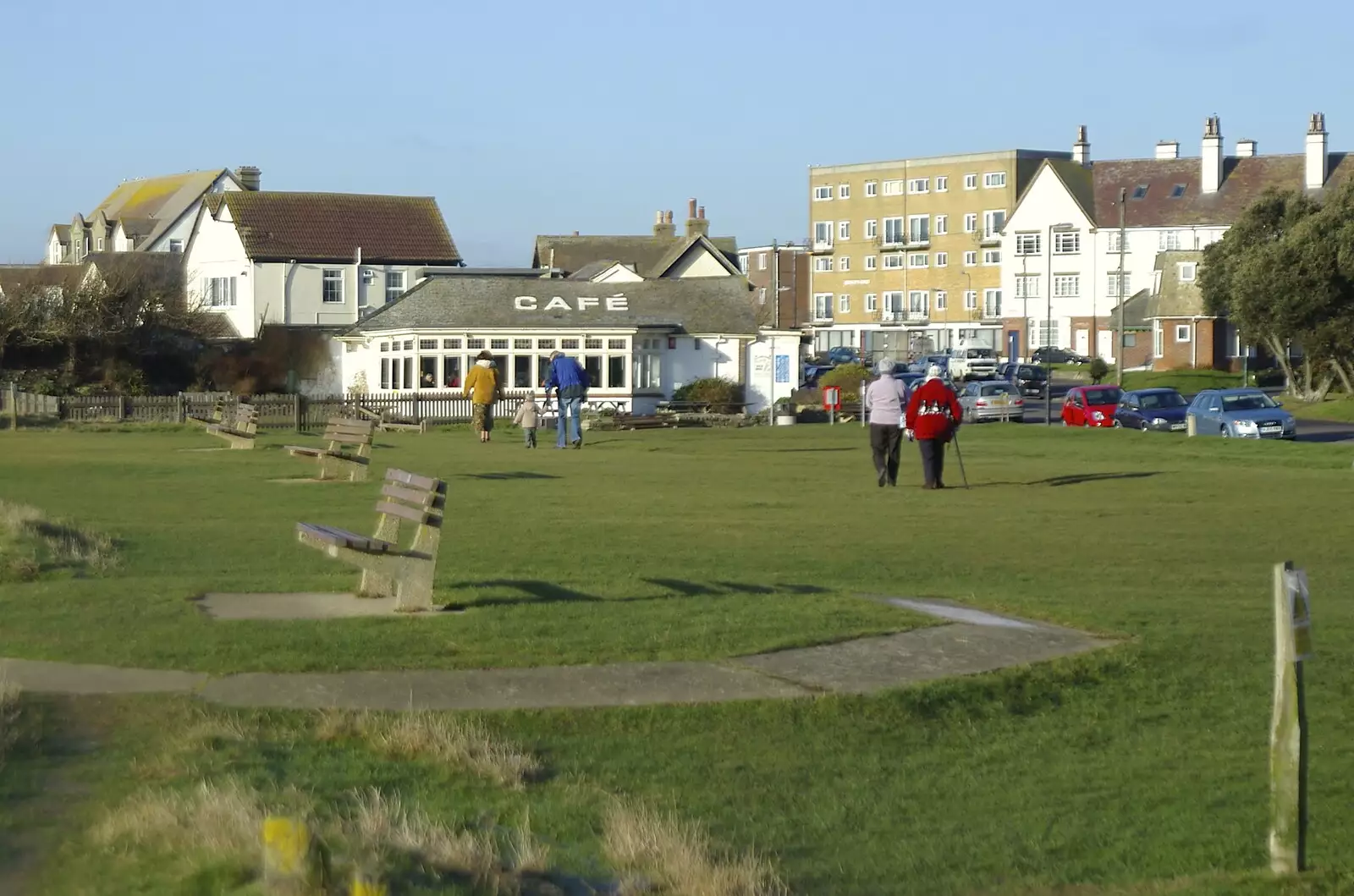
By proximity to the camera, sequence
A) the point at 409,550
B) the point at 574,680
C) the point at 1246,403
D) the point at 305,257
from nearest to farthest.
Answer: the point at 574,680 < the point at 409,550 < the point at 1246,403 < the point at 305,257

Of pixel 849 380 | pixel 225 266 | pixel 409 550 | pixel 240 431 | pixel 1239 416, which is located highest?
pixel 225 266

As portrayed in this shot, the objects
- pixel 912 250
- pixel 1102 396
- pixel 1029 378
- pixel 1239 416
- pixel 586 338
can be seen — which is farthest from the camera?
pixel 912 250

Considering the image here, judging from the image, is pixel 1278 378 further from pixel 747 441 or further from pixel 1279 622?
pixel 1279 622

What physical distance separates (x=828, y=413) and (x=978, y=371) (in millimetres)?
30424

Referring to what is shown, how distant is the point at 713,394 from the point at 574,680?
48.6 meters

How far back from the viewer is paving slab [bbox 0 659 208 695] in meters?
8.76

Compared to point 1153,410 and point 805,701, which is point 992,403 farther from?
point 805,701

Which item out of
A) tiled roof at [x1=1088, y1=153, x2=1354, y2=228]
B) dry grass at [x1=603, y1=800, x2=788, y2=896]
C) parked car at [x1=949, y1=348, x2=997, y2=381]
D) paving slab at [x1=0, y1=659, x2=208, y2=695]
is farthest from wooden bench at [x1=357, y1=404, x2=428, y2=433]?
tiled roof at [x1=1088, y1=153, x2=1354, y2=228]

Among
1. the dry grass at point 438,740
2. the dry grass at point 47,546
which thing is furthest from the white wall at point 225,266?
the dry grass at point 438,740

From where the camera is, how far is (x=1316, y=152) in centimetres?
9056

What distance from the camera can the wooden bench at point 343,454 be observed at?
23812 millimetres

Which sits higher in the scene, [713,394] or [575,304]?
[575,304]

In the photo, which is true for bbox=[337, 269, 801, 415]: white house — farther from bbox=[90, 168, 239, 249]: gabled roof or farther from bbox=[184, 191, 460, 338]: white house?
bbox=[90, 168, 239, 249]: gabled roof

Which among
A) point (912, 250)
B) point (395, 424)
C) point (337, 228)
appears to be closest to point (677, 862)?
point (395, 424)
